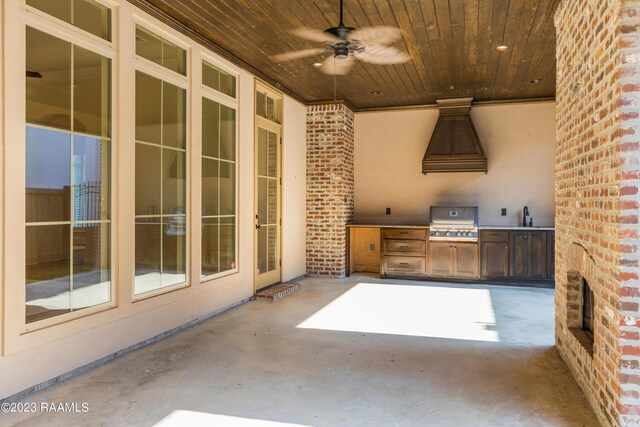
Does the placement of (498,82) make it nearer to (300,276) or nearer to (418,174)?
(418,174)

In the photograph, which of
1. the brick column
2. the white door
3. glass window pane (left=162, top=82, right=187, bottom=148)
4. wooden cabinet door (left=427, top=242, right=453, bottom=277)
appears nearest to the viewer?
glass window pane (left=162, top=82, right=187, bottom=148)

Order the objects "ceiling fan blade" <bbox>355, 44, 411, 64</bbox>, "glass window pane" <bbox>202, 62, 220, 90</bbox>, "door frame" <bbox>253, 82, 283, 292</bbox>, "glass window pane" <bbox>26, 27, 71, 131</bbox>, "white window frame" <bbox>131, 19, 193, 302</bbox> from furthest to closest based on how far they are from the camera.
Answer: "door frame" <bbox>253, 82, 283, 292</bbox>, "ceiling fan blade" <bbox>355, 44, 411, 64</bbox>, "glass window pane" <bbox>202, 62, 220, 90</bbox>, "white window frame" <bbox>131, 19, 193, 302</bbox>, "glass window pane" <bbox>26, 27, 71, 131</bbox>

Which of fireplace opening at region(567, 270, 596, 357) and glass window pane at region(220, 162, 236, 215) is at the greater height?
glass window pane at region(220, 162, 236, 215)

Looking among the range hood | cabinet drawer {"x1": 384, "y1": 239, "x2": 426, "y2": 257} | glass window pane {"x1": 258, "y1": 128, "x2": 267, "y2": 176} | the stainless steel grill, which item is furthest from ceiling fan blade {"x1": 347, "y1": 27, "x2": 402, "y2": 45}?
cabinet drawer {"x1": 384, "y1": 239, "x2": 426, "y2": 257}

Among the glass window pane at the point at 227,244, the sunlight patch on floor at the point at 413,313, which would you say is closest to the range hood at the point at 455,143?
the sunlight patch on floor at the point at 413,313

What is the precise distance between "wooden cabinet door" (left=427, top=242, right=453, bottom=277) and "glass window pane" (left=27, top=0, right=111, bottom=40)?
539cm

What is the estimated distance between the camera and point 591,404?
2.64 m

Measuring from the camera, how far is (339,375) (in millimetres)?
3174

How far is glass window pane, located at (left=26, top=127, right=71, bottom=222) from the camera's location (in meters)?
2.88

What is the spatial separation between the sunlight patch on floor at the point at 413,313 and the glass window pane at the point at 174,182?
5.73ft

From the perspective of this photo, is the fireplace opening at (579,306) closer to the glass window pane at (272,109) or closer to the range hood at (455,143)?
the range hood at (455,143)

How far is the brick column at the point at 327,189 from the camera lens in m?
7.44

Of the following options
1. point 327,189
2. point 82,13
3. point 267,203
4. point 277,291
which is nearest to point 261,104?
point 267,203

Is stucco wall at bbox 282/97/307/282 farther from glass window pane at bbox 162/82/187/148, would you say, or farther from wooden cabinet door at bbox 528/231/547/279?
wooden cabinet door at bbox 528/231/547/279
